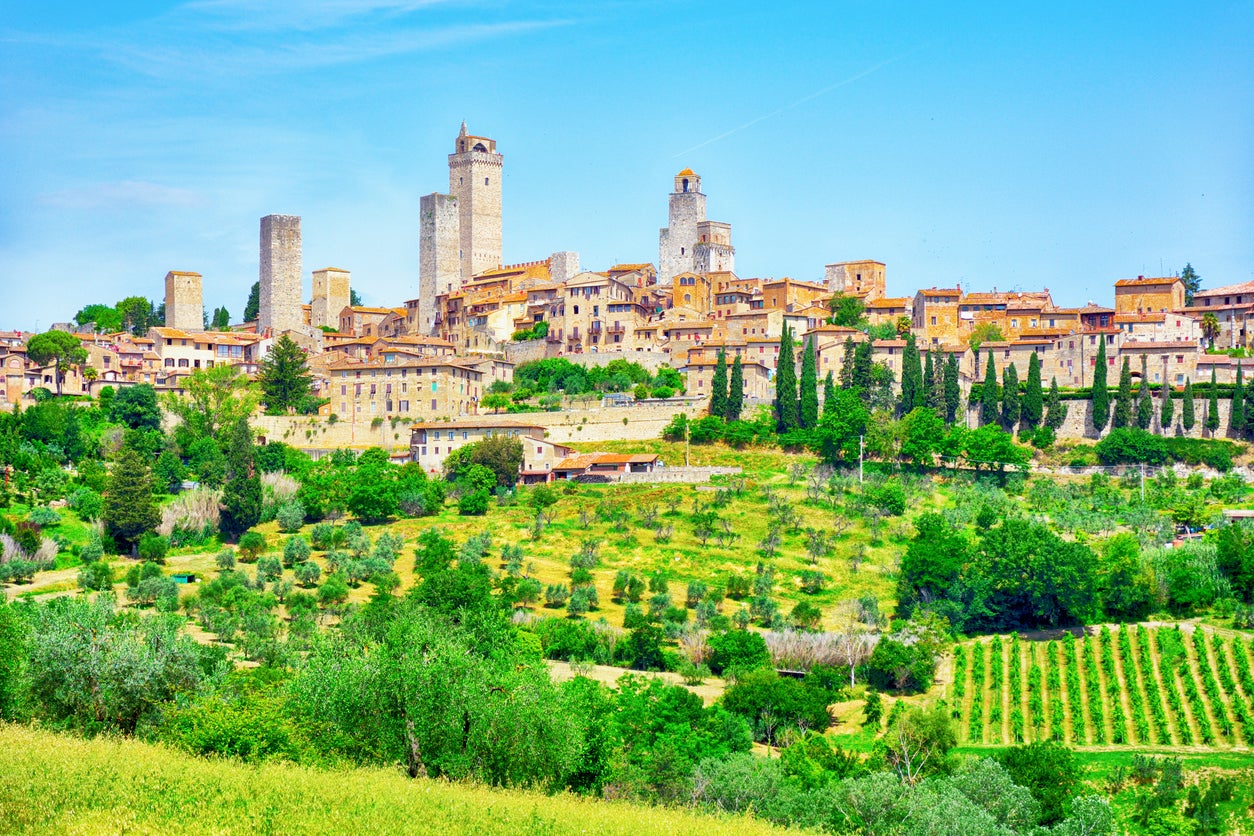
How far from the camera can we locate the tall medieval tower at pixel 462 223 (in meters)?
100

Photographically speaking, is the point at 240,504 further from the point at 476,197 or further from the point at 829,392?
the point at 476,197

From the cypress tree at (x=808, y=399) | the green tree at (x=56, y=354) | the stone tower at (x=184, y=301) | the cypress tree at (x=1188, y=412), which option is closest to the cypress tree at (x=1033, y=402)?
the cypress tree at (x=1188, y=412)

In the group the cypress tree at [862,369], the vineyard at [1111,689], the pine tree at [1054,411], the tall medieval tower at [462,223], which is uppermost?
the tall medieval tower at [462,223]

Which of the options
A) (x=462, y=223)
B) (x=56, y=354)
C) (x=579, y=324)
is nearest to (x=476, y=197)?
(x=462, y=223)

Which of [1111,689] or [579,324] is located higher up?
[579,324]

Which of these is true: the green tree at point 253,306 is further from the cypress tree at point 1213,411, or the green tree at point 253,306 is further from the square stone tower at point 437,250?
the cypress tree at point 1213,411

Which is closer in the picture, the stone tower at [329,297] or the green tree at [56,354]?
the green tree at [56,354]

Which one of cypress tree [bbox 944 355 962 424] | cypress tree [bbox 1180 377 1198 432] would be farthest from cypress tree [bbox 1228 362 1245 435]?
cypress tree [bbox 944 355 962 424]

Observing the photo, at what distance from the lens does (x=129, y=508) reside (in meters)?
56.9

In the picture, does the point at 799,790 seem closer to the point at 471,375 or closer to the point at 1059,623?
the point at 1059,623

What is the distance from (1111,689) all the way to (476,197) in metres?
67.5

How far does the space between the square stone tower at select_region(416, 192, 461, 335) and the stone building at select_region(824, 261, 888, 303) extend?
2503cm

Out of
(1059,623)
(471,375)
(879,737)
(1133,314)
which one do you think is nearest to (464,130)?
(471,375)

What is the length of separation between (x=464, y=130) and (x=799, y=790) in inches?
3062
